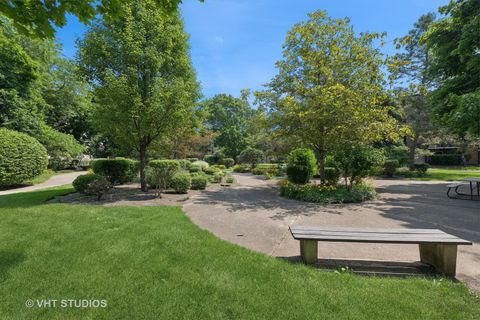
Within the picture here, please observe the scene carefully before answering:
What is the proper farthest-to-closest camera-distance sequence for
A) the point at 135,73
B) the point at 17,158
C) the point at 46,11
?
the point at 17,158, the point at 135,73, the point at 46,11

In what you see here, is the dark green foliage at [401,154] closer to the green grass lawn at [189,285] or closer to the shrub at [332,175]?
the shrub at [332,175]

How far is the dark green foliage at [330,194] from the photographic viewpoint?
805 cm

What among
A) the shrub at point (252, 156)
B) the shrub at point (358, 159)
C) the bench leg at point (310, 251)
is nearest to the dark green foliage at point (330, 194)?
the shrub at point (358, 159)

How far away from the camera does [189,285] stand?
274 centimetres

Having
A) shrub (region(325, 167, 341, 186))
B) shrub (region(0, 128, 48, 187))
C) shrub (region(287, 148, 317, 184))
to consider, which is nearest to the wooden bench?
shrub (region(287, 148, 317, 184))

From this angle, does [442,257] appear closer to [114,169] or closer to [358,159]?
[358,159]

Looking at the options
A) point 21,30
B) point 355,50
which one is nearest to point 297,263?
point 21,30

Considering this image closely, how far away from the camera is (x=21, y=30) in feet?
8.84

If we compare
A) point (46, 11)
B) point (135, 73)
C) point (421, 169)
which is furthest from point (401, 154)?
point (46, 11)

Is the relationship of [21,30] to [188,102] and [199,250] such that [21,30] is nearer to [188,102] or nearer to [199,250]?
[199,250]

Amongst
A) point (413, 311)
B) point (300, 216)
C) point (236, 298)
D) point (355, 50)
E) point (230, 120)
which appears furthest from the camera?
point (230, 120)

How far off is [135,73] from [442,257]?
33.2 feet

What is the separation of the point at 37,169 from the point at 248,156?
17411 mm

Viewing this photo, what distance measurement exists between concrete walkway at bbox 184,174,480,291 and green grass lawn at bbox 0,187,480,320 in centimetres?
64
